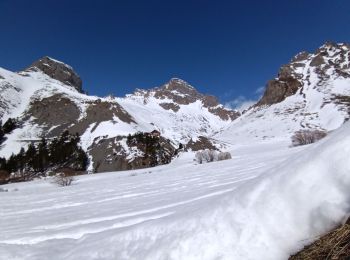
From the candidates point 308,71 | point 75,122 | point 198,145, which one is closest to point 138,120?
point 75,122

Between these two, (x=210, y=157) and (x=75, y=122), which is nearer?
(x=210, y=157)

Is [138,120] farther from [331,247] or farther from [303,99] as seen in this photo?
[331,247]

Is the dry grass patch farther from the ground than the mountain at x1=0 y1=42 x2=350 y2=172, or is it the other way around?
the mountain at x1=0 y1=42 x2=350 y2=172

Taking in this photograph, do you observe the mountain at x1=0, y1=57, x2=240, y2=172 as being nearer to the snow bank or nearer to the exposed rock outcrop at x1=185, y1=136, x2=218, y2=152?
the exposed rock outcrop at x1=185, y1=136, x2=218, y2=152

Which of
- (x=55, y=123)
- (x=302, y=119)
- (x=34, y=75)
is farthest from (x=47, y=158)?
(x=34, y=75)

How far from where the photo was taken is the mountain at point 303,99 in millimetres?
100688

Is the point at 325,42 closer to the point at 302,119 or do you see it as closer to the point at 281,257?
the point at 302,119

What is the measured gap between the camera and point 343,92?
383 ft

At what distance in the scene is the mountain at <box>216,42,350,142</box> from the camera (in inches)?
3964

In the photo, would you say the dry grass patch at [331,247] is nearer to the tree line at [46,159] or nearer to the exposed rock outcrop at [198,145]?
the exposed rock outcrop at [198,145]

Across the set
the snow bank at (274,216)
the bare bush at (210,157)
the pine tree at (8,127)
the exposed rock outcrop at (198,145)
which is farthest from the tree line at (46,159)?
the snow bank at (274,216)

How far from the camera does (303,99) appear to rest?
411 ft

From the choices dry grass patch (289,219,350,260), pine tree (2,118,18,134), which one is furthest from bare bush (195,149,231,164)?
pine tree (2,118,18,134)

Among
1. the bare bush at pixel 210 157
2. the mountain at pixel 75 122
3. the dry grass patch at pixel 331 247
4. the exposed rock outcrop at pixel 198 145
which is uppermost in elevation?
the mountain at pixel 75 122
